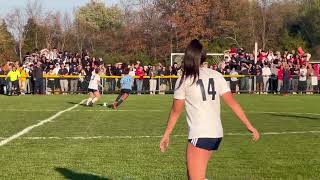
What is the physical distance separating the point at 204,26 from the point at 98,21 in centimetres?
2757

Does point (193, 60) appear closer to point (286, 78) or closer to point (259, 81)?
point (286, 78)

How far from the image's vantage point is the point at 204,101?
6121 mm

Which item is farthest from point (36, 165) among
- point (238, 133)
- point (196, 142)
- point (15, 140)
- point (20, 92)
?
point (20, 92)

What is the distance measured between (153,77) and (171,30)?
24568 mm

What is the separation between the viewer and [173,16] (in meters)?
60.4

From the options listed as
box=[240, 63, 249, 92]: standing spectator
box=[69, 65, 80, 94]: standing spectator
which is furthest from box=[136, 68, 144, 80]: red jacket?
box=[240, 63, 249, 92]: standing spectator

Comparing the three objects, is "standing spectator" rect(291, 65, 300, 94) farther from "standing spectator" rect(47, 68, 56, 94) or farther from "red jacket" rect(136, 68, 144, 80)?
"standing spectator" rect(47, 68, 56, 94)

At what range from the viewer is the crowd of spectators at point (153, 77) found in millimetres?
37469

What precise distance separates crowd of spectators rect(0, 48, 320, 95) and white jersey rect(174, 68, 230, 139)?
103ft

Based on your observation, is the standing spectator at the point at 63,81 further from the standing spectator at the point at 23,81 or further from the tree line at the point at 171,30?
the tree line at the point at 171,30

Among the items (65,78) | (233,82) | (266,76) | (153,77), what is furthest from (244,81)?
(65,78)

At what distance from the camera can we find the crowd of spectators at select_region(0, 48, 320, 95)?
123 ft

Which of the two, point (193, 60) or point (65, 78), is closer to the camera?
point (193, 60)

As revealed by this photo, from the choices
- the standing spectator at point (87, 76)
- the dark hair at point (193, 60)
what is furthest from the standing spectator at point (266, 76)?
the dark hair at point (193, 60)
